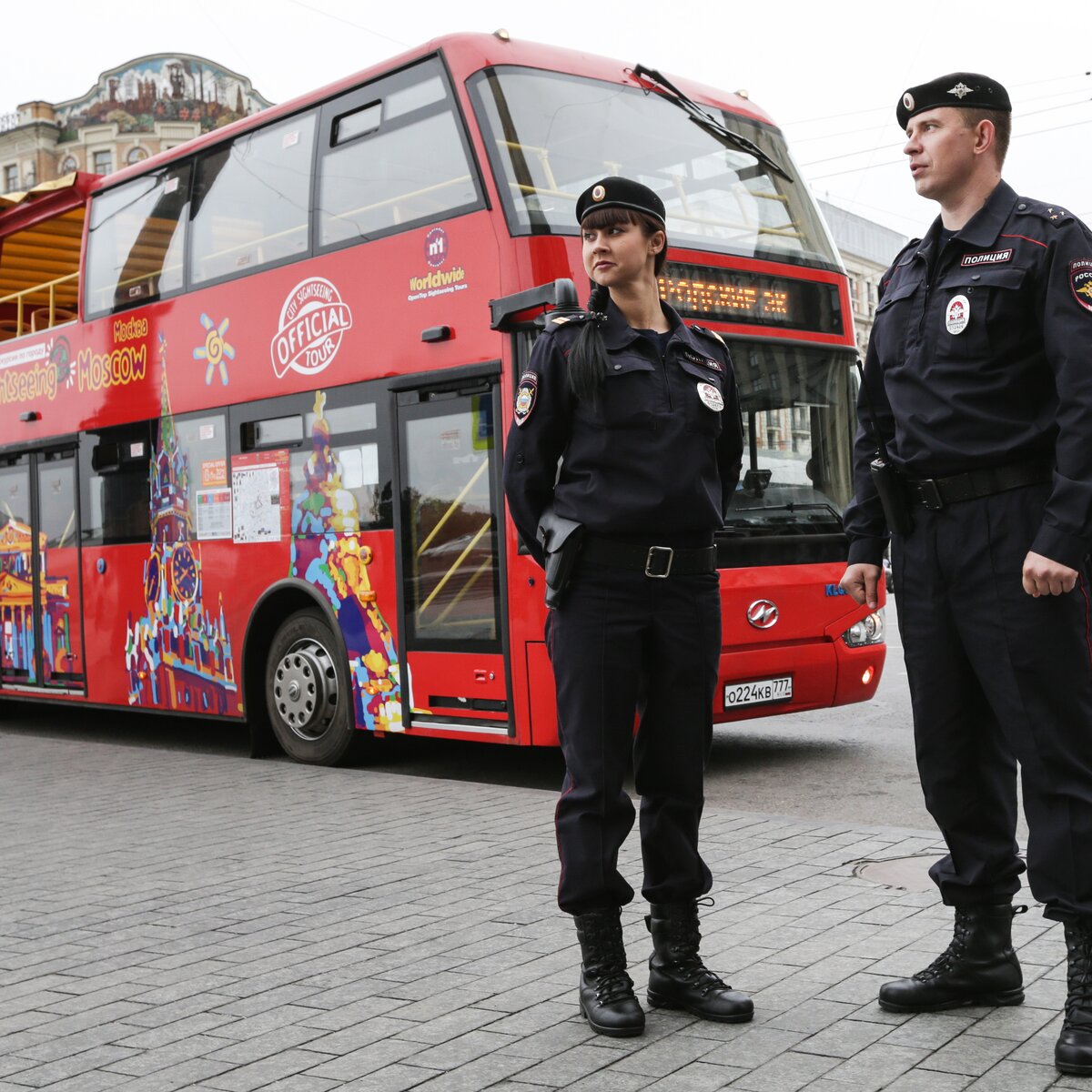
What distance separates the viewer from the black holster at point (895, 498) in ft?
12.1

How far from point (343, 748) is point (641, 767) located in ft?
17.3

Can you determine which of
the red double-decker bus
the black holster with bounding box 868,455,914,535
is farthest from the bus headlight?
the black holster with bounding box 868,455,914,535

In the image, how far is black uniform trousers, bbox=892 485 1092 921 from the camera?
3.41 metres

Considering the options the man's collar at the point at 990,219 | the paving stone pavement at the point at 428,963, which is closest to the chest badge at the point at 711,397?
the man's collar at the point at 990,219

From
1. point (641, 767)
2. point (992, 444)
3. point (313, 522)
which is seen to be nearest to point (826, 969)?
point (641, 767)

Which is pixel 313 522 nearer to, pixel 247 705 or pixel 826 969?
pixel 247 705

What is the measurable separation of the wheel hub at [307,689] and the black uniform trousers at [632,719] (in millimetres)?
5266

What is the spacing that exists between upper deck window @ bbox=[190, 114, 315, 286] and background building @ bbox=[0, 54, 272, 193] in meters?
56.3

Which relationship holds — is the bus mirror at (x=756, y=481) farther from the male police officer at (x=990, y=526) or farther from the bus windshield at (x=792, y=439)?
the male police officer at (x=990, y=526)

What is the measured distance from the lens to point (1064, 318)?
11.0 ft

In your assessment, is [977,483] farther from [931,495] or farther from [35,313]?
[35,313]

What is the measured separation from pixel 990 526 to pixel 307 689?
6.21 m

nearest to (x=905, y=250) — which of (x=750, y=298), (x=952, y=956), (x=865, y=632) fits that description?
(x=952, y=956)

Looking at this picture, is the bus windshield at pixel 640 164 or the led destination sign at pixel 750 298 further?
the led destination sign at pixel 750 298
